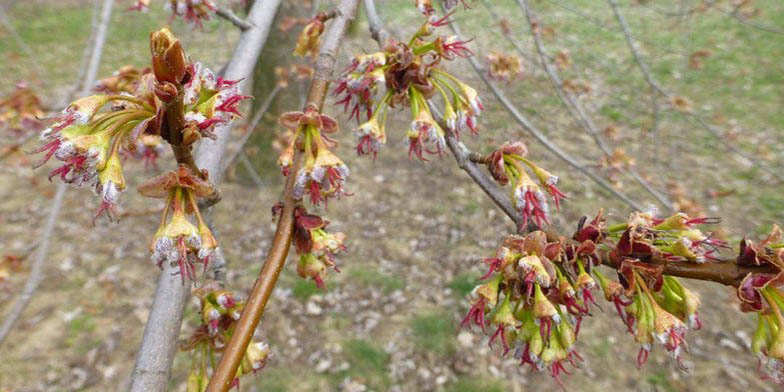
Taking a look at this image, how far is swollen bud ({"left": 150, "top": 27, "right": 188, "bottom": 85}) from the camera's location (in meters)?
0.70

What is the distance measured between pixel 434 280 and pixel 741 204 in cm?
360

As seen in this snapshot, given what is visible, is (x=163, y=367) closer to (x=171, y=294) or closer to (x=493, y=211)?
(x=171, y=294)

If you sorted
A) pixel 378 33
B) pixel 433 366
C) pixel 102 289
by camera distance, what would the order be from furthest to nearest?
pixel 102 289 < pixel 433 366 < pixel 378 33

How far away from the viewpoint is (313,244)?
1.21m

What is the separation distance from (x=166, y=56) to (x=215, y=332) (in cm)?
80

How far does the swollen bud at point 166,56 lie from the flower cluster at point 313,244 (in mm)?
452

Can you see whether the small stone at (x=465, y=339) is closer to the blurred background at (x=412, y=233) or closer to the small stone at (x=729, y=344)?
the blurred background at (x=412, y=233)

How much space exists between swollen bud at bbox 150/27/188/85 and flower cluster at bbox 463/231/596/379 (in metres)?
0.70

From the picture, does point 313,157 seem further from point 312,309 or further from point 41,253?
point 312,309

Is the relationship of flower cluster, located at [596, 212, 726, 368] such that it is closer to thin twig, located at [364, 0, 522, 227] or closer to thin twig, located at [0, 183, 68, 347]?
thin twig, located at [364, 0, 522, 227]

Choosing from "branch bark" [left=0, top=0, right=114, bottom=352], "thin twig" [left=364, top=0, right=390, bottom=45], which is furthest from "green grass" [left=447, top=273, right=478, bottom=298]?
"branch bark" [left=0, top=0, right=114, bottom=352]

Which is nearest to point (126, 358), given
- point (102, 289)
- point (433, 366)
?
point (102, 289)

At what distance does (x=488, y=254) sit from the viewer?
4879 millimetres

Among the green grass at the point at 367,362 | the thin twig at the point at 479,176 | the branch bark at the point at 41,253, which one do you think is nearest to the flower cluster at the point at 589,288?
the thin twig at the point at 479,176
